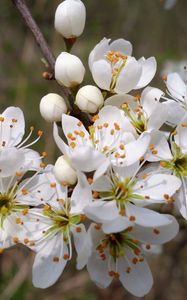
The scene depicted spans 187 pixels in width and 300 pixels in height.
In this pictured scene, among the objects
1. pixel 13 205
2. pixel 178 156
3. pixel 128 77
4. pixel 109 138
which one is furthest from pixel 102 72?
pixel 13 205

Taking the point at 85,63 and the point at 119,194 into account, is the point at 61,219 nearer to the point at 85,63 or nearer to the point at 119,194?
the point at 119,194

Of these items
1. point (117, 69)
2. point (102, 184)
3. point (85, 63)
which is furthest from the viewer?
point (85, 63)

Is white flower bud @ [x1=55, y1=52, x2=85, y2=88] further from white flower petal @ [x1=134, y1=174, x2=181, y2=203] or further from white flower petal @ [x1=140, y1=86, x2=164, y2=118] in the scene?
white flower petal @ [x1=134, y1=174, x2=181, y2=203]

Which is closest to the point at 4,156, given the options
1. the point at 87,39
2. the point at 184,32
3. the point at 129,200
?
the point at 129,200

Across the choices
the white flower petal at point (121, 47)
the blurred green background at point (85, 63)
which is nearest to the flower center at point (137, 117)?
the white flower petal at point (121, 47)

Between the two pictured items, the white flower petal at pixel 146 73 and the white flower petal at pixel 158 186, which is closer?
the white flower petal at pixel 158 186

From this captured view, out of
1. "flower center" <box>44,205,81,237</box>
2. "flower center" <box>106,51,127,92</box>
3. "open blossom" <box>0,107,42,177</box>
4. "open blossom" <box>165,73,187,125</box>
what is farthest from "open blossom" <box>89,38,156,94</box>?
"flower center" <box>44,205,81,237</box>

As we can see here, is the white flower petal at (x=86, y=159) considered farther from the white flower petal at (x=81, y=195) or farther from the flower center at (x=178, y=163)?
the flower center at (x=178, y=163)
